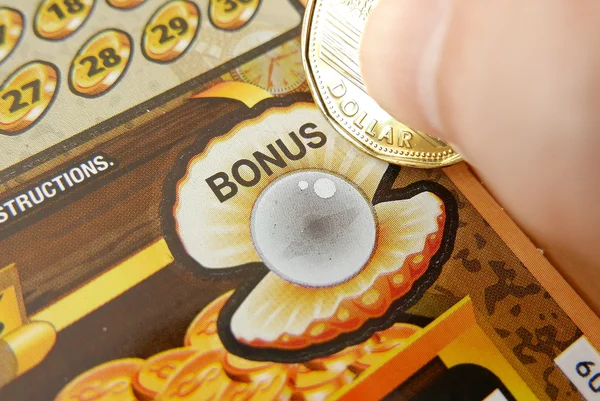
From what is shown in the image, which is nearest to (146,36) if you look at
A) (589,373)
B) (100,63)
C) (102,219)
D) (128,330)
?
(100,63)

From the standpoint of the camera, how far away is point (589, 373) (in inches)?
18.9

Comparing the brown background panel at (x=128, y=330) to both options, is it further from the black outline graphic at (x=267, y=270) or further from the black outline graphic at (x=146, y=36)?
the black outline graphic at (x=146, y=36)

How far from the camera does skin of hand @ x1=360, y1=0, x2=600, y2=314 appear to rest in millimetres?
297

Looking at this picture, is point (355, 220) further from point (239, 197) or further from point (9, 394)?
point (9, 394)

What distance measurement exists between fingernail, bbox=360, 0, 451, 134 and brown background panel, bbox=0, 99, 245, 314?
175mm

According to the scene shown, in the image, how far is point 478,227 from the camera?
521 mm

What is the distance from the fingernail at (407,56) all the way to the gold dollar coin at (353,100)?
3 cm

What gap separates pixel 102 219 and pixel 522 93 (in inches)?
14.5

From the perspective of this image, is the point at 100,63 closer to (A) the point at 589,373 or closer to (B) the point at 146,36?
(B) the point at 146,36

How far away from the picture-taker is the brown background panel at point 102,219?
1.51ft

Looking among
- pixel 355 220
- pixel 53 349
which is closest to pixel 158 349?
pixel 53 349

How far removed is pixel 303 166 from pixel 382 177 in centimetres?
8

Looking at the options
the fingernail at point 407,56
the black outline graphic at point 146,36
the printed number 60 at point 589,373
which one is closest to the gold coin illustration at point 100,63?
the black outline graphic at point 146,36

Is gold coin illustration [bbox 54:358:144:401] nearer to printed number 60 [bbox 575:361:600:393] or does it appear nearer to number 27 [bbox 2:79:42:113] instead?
number 27 [bbox 2:79:42:113]
